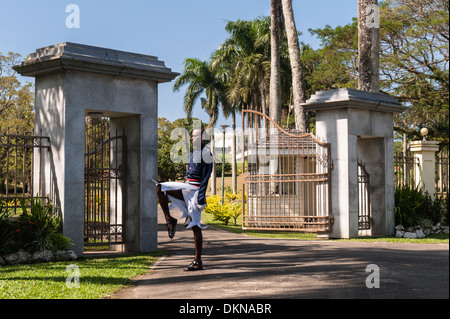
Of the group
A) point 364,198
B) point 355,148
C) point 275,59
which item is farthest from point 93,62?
point 275,59

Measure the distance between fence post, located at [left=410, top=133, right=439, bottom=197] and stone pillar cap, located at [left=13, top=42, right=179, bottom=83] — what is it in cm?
915

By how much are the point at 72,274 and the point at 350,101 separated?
8132mm

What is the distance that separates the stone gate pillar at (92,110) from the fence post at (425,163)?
9151 millimetres

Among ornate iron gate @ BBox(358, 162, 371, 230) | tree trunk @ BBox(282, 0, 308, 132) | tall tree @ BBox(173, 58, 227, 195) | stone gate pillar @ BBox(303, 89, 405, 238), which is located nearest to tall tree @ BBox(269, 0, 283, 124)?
tree trunk @ BBox(282, 0, 308, 132)

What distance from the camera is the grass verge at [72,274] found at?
21.3 feet

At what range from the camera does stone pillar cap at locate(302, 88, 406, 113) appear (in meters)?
13.1

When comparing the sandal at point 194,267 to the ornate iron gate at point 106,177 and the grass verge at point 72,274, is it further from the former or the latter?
the ornate iron gate at point 106,177

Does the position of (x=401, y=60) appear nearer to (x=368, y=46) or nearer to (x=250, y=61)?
(x=368, y=46)

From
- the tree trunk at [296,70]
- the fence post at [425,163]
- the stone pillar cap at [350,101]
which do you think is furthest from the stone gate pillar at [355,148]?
the tree trunk at [296,70]

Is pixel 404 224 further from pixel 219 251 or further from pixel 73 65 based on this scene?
pixel 73 65

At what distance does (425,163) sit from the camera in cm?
1669

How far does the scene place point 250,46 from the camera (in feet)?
140

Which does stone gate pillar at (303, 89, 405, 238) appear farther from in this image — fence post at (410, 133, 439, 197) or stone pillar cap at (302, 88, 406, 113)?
fence post at (410, 133, 439, 197)
